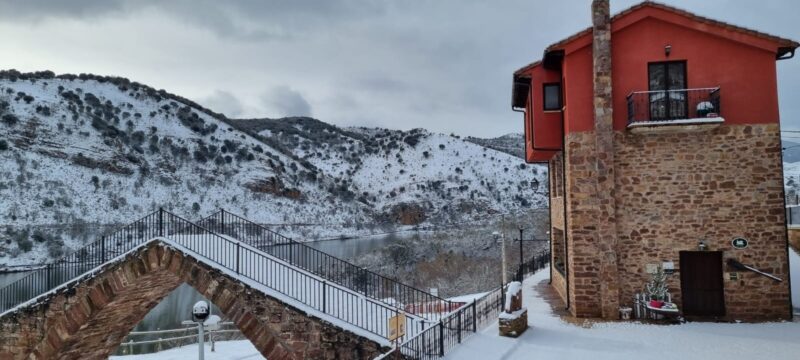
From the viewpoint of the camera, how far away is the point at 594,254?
14375 millimetres

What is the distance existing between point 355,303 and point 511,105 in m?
11.7

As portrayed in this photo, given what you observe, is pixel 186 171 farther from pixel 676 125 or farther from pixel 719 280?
pixel 719 280

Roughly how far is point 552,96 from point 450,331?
28.5 feet

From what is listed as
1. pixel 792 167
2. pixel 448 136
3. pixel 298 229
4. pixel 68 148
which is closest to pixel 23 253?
pixel 68 148

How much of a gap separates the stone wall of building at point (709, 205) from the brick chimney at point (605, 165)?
0.36 meters

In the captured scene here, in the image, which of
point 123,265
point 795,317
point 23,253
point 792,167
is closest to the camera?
point 795,317

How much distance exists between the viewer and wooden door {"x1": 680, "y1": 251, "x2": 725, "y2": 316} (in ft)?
46.4

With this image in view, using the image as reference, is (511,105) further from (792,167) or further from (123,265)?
(792,167)

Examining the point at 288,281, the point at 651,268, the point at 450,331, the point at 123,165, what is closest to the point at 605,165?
the point at 651,268

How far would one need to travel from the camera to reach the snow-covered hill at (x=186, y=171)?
157 ft

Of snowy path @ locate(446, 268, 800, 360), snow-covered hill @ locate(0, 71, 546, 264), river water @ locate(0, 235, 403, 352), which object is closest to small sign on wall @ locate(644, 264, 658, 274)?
snowy path @ locate(446, 268, 800, 360)

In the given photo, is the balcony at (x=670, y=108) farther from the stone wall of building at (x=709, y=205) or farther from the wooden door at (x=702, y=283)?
the wooden door at (x=702, y=283)

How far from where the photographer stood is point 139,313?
59.6 ft

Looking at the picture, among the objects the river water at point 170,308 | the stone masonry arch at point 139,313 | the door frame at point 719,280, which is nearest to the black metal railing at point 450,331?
the stone masonry arch at point 139,313
